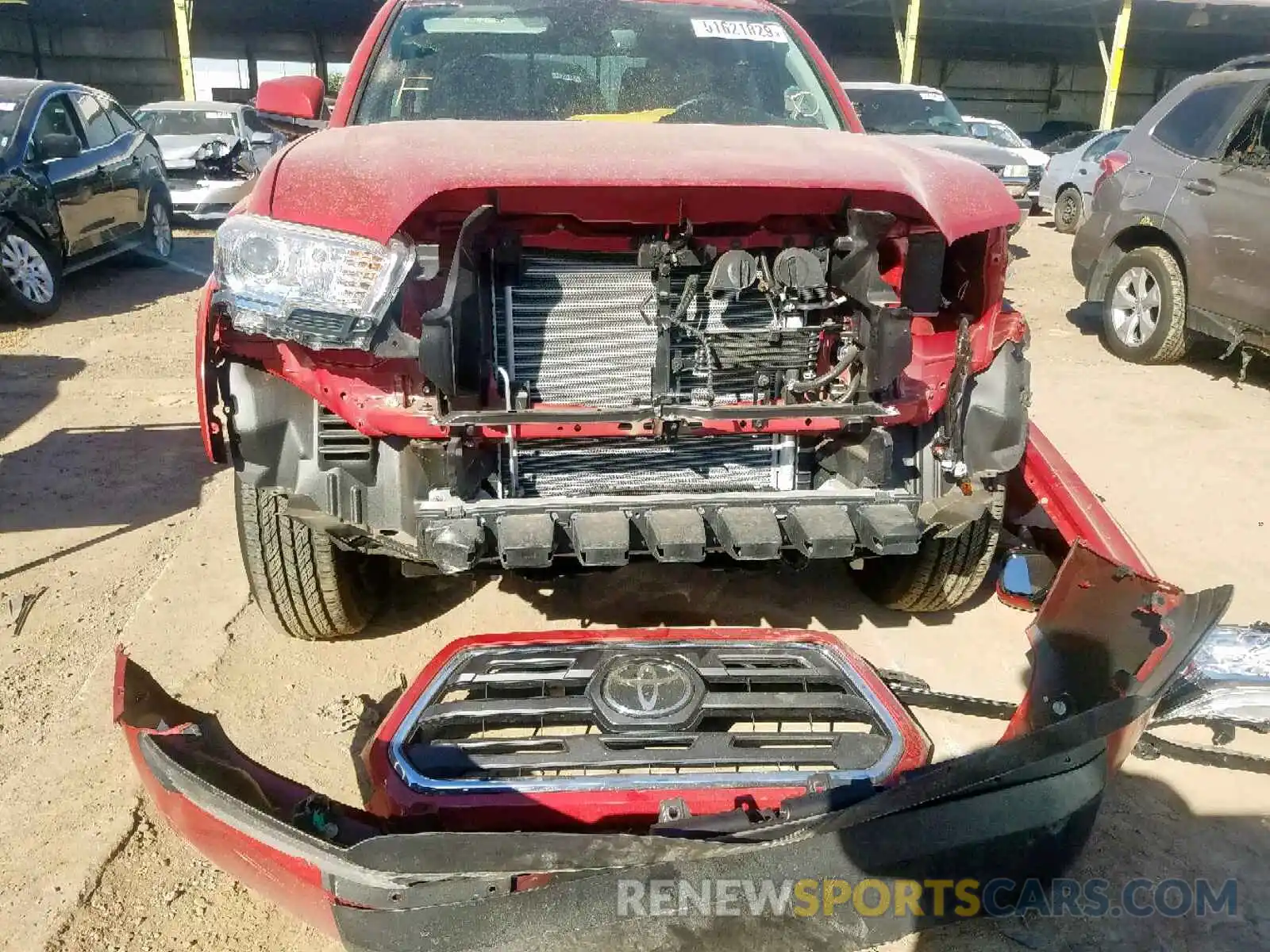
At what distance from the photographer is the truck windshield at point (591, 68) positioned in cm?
327

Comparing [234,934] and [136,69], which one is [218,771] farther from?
[136,69]

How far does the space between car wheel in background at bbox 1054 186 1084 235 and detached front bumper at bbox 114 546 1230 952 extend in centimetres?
1281

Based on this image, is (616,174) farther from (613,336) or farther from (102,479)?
(102,479)

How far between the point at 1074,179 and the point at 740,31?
11.3m

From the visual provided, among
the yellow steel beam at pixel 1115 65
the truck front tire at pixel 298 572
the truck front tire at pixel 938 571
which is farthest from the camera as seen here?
the yellow steel beam at pixel 1115 65

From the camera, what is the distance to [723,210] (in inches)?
89.9

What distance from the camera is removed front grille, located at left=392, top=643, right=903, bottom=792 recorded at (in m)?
2.10

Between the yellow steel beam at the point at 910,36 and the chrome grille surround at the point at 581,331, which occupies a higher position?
the yellow steel beam at the point at 910,36

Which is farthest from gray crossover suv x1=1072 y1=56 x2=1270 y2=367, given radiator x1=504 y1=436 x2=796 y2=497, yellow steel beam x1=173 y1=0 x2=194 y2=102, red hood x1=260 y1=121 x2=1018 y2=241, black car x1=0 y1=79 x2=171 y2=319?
yellow steel beam x1=173 y1=0 x2=194 y2=102

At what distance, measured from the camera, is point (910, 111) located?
36.0ft

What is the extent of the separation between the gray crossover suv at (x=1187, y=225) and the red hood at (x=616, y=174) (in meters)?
4.25

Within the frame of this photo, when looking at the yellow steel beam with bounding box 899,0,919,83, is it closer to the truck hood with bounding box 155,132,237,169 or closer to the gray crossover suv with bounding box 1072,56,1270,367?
the truck hood with bounding box 155,132,237,169

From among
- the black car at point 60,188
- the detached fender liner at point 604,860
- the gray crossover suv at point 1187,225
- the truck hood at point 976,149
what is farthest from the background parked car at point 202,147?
the detached fender liner at point 604,860

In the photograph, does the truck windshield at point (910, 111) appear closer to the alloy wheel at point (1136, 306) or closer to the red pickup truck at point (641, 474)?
the alloy wheel at point (1136, 306)
